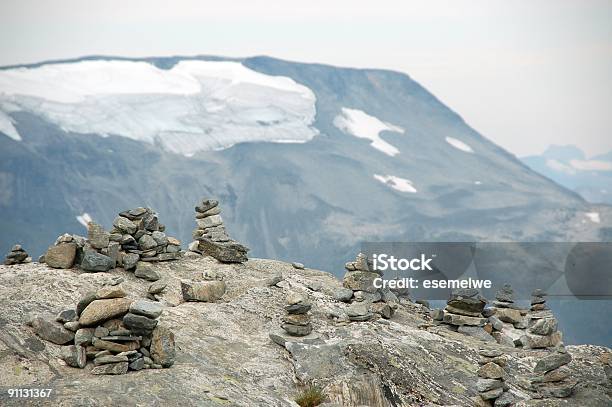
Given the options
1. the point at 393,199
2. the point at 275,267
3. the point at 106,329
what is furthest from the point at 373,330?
the point at 393,199

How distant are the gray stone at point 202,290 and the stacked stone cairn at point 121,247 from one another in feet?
6.85

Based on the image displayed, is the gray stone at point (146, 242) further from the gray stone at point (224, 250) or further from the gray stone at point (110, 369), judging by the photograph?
the gray stone at point (110, 369)

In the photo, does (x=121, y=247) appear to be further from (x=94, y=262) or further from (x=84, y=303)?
(x=84, y=303)

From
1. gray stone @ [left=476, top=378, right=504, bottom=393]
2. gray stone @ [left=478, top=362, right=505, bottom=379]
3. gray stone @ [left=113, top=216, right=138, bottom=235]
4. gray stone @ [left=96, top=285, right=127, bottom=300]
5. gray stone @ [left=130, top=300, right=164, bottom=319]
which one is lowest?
gray stone @ [left=476, top=378, right=504, bottom=393]

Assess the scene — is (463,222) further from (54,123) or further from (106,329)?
(106,329)

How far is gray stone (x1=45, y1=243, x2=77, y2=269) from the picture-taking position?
125 feet

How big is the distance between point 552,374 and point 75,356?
19422 mm

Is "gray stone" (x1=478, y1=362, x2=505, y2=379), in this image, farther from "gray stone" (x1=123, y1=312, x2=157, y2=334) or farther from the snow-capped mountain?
the snow-capped mountain

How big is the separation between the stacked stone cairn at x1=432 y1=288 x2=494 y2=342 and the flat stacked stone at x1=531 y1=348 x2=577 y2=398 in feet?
22.7

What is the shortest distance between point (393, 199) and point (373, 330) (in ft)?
531

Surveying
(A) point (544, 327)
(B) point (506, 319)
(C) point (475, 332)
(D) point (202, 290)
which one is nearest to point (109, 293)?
(D) point (202, 290)

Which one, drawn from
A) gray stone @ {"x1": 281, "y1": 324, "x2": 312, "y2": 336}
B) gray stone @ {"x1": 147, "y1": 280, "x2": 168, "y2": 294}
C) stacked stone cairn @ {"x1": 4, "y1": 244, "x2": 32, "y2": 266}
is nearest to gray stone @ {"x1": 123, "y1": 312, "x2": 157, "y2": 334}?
gray stone @ {"x1": 147, "y1": 280, "x2": 168, "y2": 294}

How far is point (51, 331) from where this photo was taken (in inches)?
1230

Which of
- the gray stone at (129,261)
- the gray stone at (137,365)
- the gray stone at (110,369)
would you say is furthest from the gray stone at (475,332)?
the gray stone at (110,369)
